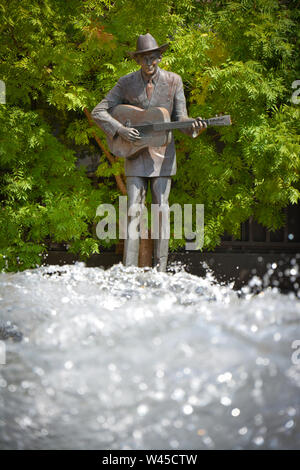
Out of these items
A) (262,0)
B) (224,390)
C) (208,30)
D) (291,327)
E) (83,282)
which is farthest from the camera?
(208,30)

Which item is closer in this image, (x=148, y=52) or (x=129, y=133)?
(x=148, y=52)

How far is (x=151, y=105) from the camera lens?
493 centimetres

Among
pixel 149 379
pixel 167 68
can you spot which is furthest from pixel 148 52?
pixel 149 379

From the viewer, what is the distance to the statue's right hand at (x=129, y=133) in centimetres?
478

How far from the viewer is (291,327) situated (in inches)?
108

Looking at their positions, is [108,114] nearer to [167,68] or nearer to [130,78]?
[130,78]

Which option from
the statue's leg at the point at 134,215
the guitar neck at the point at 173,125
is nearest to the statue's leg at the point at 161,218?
the statue's leg at the point at 134,215

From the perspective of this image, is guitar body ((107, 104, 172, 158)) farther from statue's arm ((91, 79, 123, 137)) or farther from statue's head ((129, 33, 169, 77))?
statue's head ((129, 33, 169, 77))

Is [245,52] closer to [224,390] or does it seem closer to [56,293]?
[56,293]

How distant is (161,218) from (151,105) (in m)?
1.00

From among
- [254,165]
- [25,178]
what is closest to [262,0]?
[254,165]

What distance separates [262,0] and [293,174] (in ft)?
8.19

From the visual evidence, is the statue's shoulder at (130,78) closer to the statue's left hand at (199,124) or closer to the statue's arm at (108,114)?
the statue's arm at (108,114)
